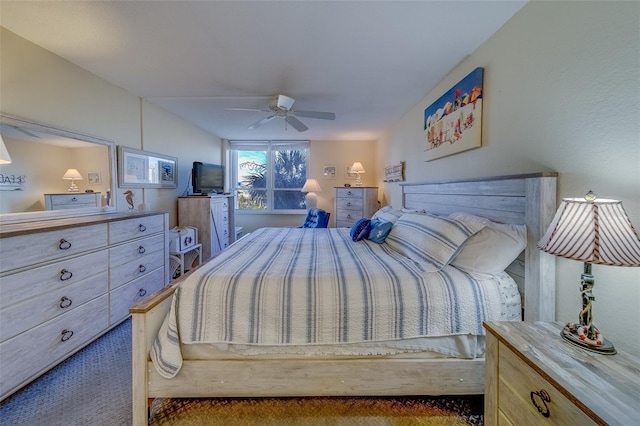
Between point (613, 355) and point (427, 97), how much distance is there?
2.66m

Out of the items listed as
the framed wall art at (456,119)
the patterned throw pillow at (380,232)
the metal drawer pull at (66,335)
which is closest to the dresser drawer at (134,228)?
the metal drawer pull at (66,335)

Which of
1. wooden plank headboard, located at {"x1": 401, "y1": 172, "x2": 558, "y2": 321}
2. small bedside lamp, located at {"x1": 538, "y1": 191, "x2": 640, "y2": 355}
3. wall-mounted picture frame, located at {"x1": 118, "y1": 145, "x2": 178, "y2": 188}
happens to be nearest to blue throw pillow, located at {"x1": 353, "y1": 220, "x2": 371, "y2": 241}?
wooden plank headboard, located at {"x1": 401, "y1": 172, "x2": 558, "y2": 321}

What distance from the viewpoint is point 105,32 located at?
179 centimetres

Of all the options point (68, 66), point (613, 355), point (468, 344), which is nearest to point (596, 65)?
point (613, 355)

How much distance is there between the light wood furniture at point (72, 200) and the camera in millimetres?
2043

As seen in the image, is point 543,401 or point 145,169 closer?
point 543,401

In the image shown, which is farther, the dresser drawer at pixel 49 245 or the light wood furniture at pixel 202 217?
the light wood furniture at pixel 202 217

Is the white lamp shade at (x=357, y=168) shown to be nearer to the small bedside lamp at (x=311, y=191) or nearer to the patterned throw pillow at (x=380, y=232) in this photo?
the small bedside lamp at (x=311, y=191)

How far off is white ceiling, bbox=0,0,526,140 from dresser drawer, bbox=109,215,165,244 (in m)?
1.39

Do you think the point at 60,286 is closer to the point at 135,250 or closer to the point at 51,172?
the point at 135,250

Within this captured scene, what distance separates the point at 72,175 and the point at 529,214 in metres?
3.43

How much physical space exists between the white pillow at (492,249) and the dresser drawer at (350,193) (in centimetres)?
301

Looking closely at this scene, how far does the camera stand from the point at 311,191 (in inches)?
201

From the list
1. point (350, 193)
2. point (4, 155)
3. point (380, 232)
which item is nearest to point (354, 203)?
point (350, 193)
